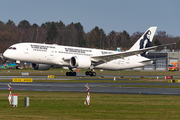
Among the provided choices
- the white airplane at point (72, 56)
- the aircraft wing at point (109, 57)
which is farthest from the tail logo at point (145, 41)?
the aircraft wing at point (109, 57)

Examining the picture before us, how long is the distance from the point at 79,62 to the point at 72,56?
5.53 ft

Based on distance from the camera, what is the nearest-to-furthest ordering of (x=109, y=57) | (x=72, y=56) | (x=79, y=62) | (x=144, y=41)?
(x=79, y=62) < (x=72, y=56) < (x=109, y=57) < (x=144, y=41)

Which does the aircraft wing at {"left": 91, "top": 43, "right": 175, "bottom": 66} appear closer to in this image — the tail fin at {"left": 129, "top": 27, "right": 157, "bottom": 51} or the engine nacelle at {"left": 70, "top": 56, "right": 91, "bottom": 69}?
the engine nacelle at {"left": 70, "top": 56, "right": 91, "bottom": 69}

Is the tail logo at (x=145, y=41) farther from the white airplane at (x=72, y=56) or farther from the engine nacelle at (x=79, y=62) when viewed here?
the engine nacelle at (x=79, y=62)

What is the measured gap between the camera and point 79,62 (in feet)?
154

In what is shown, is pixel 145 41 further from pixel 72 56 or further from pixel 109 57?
pixel 72 56

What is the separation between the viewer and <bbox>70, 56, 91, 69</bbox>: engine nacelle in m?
46.8

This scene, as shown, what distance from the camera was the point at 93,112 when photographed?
15.6 metres

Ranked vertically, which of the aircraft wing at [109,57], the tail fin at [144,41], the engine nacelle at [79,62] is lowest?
the engine nacelle at [79,62]

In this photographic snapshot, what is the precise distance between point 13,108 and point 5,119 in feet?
11.8

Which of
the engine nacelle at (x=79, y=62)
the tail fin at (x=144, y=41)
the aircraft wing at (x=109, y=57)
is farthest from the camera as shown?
the tail fin at (x=144, y=41)

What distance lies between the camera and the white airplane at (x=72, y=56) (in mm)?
44312

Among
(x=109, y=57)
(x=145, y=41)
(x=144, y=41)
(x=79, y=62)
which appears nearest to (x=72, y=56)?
(x=79, y=62)

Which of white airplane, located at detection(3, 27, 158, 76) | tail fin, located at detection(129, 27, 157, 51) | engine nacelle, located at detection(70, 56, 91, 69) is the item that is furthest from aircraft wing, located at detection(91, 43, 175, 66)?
tail fin, located at detection(129, 27, 157, 51)
